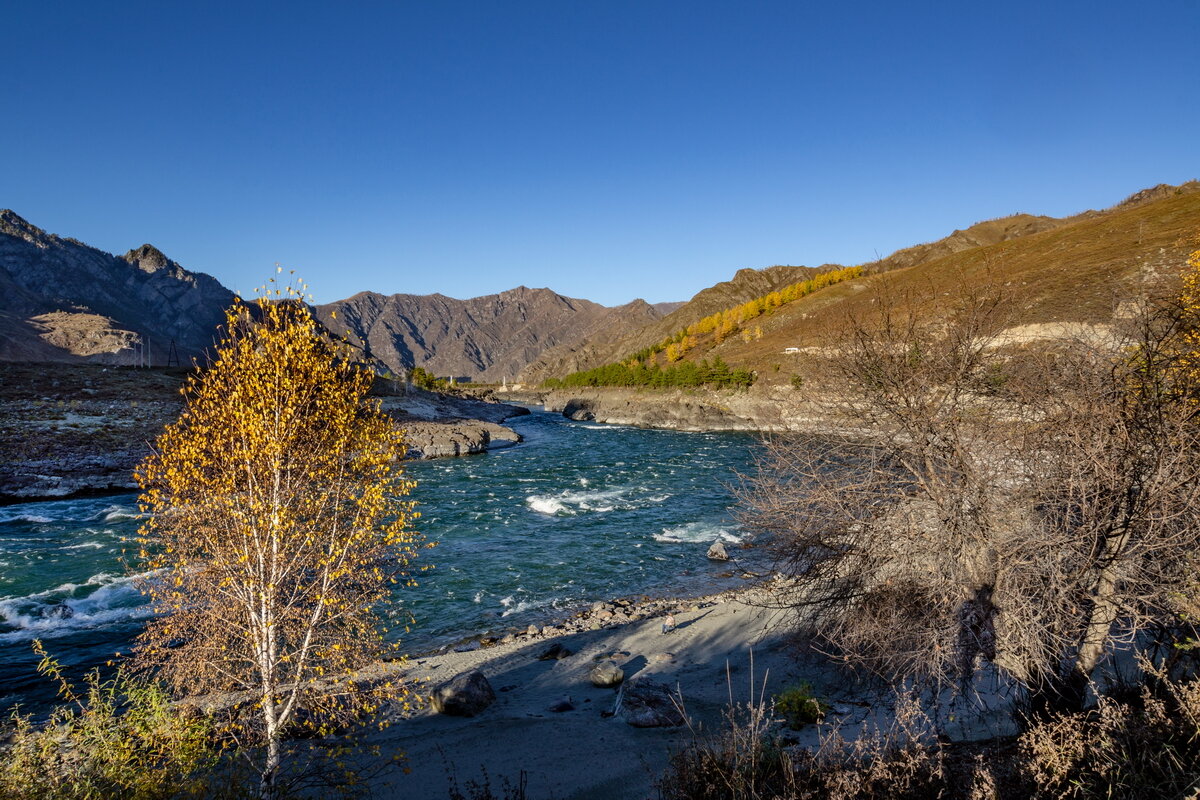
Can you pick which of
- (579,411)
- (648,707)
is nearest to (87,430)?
(648,707)

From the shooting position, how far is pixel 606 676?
13.0 m

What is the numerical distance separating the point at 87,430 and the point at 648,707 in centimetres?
5470

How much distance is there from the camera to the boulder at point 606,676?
12906 mm

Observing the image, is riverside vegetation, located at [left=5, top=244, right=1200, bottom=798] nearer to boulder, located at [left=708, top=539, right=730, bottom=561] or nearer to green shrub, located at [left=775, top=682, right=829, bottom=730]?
green shrub, located at [left=775, top=682, right=829, bottom=730]

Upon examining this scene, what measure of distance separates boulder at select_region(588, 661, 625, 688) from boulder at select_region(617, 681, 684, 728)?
98 centimetres

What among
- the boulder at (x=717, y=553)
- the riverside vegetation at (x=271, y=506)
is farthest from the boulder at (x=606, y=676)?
the boulder at (x=717, y=553)

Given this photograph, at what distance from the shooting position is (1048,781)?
5.79 metres

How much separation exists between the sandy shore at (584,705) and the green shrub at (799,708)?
727 millimetres

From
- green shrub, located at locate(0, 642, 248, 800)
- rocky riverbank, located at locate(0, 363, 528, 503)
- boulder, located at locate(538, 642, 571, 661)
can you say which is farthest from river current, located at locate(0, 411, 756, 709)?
green shrub, located at locate(0, 642, 248, 800)

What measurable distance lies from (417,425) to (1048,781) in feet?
216

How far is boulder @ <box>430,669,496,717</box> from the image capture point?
463 inches

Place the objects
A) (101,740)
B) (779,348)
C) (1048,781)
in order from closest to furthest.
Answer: (1048,781) → (101,740) → (779,348)

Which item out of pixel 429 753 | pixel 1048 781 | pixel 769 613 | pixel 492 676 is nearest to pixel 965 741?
pixel 1048 781

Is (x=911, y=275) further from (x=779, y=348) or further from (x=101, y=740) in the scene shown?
(x=101, y=740)
